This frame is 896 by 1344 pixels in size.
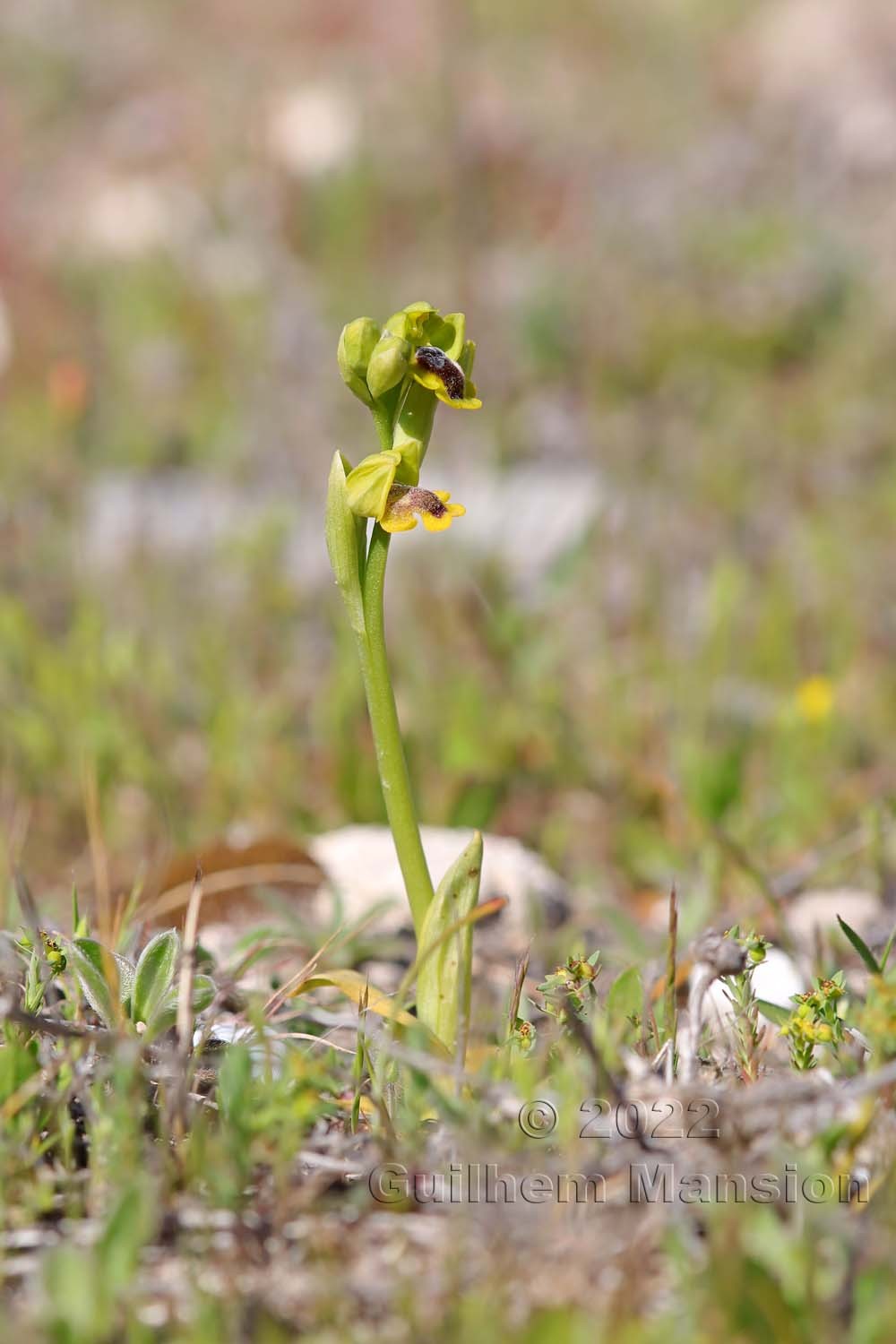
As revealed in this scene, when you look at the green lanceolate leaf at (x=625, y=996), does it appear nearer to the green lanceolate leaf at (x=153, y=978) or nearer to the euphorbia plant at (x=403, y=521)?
the euphorbia plant at (x=403, y=521)

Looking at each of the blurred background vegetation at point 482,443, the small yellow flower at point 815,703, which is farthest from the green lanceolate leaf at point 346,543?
the small yellow flower at point 815,703

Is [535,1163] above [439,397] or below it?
below

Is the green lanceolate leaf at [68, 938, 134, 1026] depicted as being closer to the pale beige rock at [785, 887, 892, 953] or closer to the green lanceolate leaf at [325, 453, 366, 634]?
the green lanceolate leaf at [325, 453, 366, 634]

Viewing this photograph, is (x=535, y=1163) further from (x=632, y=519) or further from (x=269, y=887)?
(x=632, y=519)

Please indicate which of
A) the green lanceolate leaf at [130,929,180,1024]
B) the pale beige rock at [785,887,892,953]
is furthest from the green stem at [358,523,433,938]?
the pale beige rock at [785,887,892,953]

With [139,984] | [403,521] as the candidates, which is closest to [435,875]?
[139,984]

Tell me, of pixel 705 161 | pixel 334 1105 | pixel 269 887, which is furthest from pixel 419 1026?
pixel 705 161
